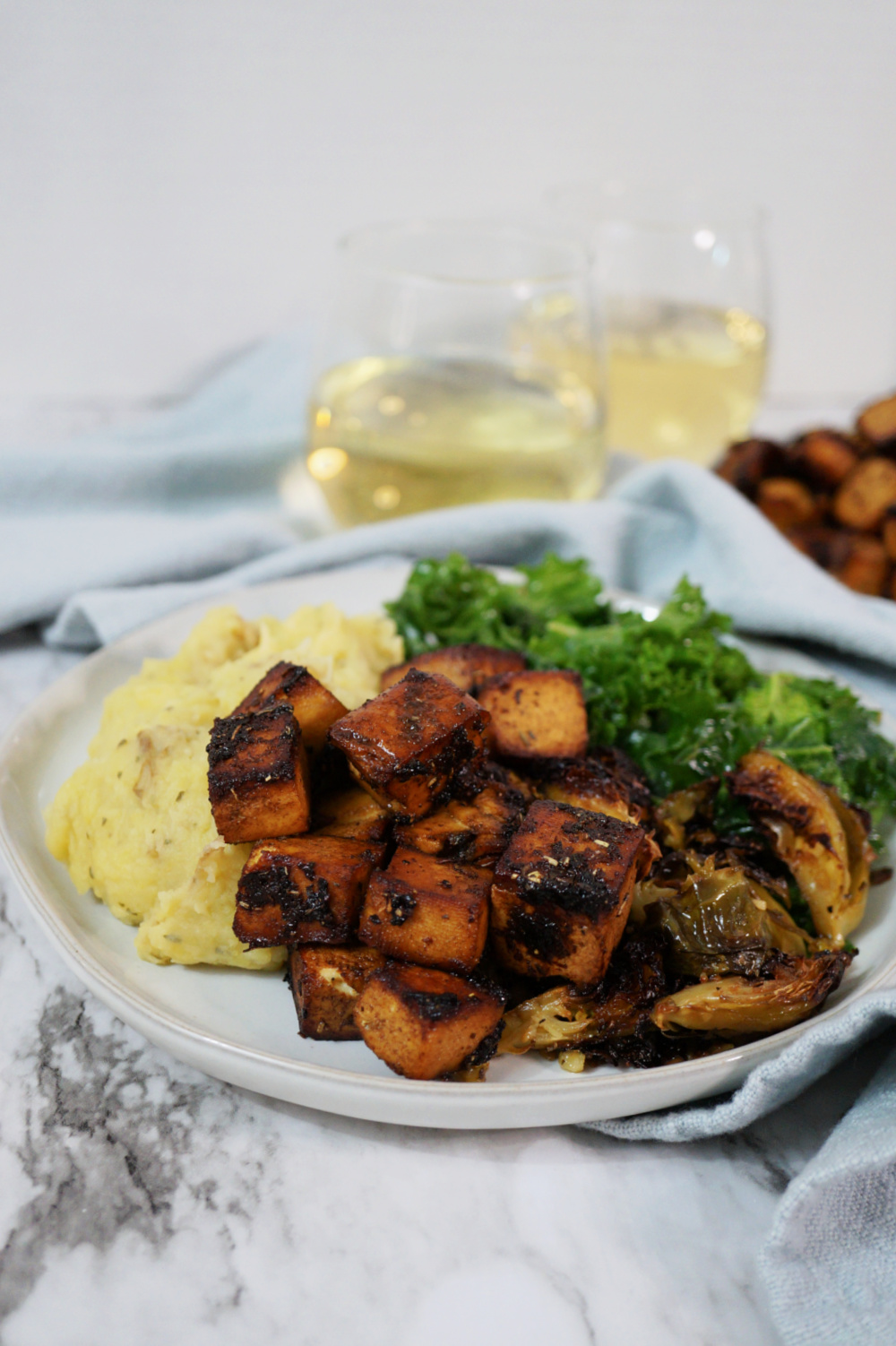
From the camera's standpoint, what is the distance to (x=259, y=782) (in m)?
1.65

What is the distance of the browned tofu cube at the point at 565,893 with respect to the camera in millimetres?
1562

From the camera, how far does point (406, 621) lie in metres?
2.66

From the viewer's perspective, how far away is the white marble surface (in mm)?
1319

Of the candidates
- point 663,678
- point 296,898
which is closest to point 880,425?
point 663,678

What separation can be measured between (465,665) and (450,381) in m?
1.23

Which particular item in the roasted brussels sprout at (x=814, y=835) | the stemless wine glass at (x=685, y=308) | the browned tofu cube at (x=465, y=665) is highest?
the stemless wine glass at (x=685, y=308)

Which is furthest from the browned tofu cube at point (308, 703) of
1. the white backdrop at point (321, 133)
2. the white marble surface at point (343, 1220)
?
the white backdrop at point (321, 133)

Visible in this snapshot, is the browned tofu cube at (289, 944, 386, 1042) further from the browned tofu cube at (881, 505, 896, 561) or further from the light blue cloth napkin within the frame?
the browned tofu cube at (881, 505, 896, 561)

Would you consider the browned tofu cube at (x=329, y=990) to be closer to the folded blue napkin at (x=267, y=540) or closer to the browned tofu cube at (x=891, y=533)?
the folded blue napkin at (x=267, y=540)

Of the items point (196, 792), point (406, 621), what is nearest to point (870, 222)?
point (406, 621)

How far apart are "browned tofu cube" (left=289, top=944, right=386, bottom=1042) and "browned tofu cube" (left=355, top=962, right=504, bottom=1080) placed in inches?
1.3

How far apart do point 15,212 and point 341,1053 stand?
3928mm

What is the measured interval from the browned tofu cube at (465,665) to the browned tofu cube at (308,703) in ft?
1.21

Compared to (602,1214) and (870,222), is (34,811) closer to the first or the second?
(602,1214)
